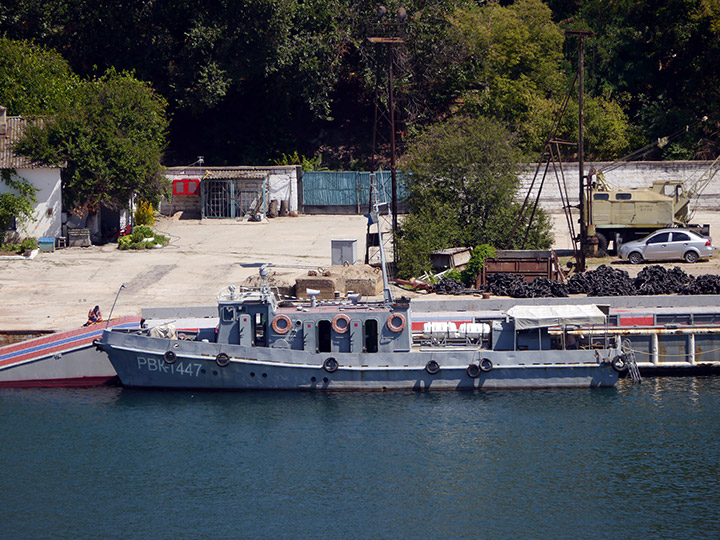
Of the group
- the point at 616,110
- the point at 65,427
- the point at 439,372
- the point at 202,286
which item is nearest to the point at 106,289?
the point at 202,286

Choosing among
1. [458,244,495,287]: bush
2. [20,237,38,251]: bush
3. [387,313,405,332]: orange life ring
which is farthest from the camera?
[20,237,38,251]: bush

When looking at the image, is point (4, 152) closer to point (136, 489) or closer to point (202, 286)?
point (202, 286)

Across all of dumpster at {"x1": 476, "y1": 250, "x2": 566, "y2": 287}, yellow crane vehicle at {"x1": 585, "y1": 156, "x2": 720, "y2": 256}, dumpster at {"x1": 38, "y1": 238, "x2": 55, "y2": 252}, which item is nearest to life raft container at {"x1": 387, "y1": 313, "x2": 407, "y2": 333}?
dumpster at {"x1": 476, "y1": 250, "x2": 566, "y2": 287}

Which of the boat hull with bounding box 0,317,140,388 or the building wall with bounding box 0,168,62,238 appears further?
the building wall with bounding box 0,168,62,238

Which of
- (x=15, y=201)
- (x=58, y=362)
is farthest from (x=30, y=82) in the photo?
(x=58, y=362)

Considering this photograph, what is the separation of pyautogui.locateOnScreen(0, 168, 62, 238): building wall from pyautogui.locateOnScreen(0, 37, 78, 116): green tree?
3.90 meters

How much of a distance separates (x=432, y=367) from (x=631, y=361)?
20.6 feet

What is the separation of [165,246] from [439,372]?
72.6ft

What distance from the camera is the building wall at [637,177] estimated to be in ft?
178

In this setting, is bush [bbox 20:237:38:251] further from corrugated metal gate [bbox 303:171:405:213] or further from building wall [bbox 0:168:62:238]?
corrugated metal gate [bbox 303:171:405:213]

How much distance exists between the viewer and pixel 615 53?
210 ft

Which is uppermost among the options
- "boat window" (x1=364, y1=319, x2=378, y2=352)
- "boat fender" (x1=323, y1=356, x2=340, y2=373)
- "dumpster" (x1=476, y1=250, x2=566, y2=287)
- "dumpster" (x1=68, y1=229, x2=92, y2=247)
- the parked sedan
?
"dumpster" (x1=68, y1=229, x2=92, y2=247)

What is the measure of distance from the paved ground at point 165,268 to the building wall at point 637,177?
2.03m

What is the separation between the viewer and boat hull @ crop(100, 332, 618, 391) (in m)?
29.1
